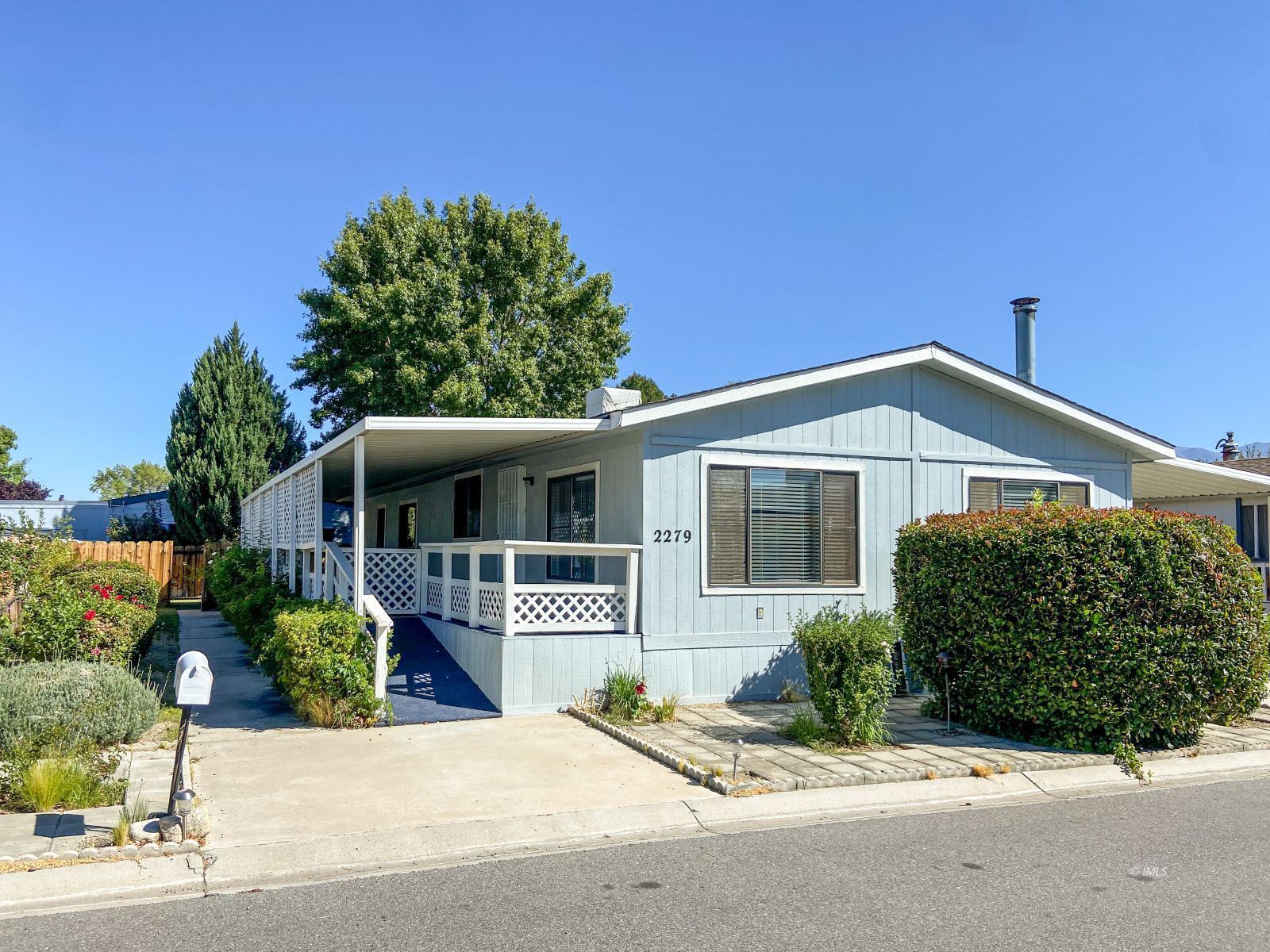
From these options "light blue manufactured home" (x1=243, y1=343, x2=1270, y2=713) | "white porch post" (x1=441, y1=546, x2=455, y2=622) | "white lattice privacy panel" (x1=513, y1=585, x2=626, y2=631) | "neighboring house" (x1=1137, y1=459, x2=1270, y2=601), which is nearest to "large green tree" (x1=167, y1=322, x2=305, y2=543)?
"light blue manufactured home" (x1=243, y1=343, x2=1270, y2=713)

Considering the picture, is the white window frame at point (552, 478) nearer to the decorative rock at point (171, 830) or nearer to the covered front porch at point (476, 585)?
the covered front porch at point (476, 585)

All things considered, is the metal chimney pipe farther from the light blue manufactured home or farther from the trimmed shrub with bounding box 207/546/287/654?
the trimmed shrub with bounding box 207/546/287/654

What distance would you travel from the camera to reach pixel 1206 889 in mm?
4977

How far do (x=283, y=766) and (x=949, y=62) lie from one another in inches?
526

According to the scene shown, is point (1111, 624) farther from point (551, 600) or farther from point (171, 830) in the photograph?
point (171, 830)

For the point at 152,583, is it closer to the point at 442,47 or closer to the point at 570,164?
the point at 442,47

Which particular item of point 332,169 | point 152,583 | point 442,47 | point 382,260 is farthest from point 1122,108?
point 382,260

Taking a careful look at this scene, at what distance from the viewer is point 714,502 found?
10805 millimetres

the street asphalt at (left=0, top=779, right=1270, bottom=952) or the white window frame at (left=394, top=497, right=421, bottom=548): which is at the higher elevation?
the white window frame at (left=394, top=497, right=421, bottom=548)

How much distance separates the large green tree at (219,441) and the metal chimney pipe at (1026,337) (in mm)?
22152

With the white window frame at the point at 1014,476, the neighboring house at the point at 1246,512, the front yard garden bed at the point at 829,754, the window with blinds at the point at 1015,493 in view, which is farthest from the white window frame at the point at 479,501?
the neighboring house at the point at 1246,512

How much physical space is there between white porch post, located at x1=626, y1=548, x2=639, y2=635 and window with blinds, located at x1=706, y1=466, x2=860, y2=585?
34.7 inches

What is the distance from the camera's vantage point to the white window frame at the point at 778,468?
10.7 m

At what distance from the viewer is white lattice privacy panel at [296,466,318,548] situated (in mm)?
13281
